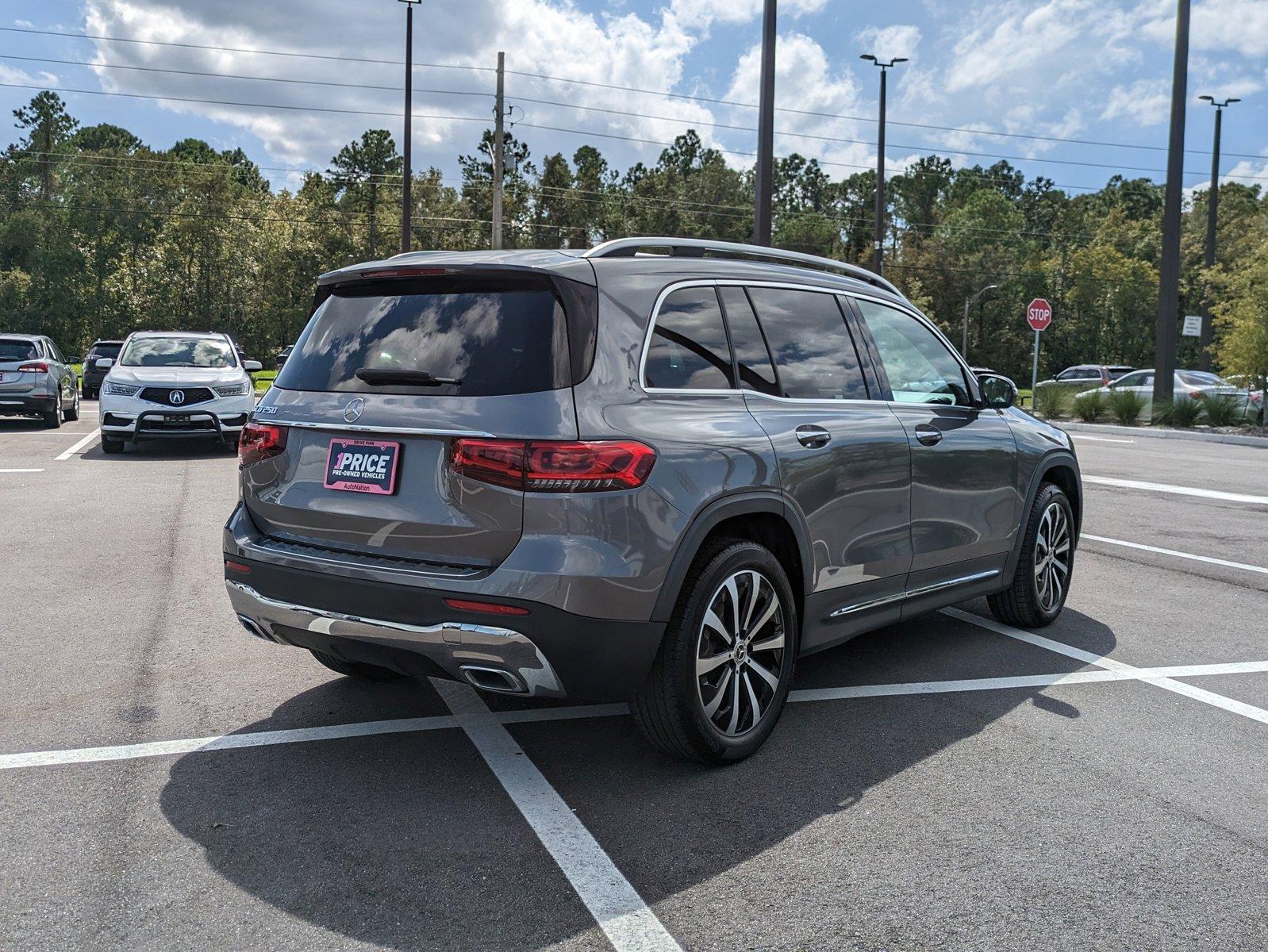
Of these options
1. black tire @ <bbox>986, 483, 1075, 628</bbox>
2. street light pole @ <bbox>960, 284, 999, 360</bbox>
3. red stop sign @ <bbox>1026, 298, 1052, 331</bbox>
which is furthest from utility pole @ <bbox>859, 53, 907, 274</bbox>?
street light pole @ <bbox>960, 284, 999, 360</bbox>

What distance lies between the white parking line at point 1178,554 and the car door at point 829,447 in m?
4.49

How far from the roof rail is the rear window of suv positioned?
0.32 m

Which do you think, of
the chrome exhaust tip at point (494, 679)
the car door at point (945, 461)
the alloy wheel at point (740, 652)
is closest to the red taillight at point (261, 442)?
the chrome exhaust tip at point (494, 679)

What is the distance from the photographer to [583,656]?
360 centimetres

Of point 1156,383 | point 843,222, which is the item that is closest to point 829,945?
point 1156,383

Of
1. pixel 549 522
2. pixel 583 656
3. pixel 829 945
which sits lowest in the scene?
pixel 829 945

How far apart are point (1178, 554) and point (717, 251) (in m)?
5.81

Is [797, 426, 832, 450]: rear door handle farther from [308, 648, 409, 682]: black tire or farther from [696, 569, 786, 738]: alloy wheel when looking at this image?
[308, 648, 409, 682]: black tire

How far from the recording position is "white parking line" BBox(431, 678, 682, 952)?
9.59 feet

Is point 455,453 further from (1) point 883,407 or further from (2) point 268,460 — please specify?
(1) point 883,407

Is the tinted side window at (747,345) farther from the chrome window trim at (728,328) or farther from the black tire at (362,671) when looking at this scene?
the black tire at (362,671)

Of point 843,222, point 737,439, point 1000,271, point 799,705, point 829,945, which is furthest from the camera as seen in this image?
point 843,222

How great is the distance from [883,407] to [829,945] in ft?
8.62

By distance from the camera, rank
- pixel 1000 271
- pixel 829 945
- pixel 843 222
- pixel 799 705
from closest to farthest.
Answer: pixel 829 945, pixel 799 705, pixel 1000 271, pixel 843 222
